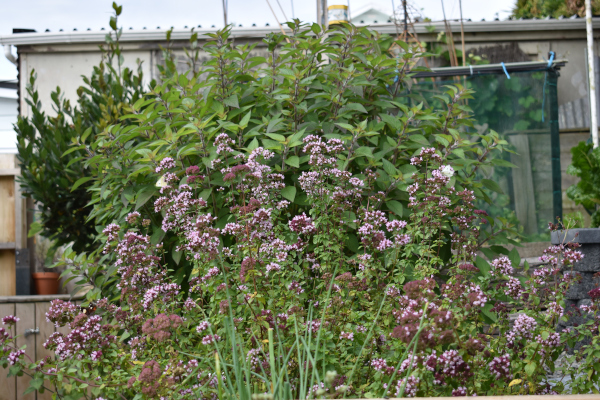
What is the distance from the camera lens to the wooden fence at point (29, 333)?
306cm

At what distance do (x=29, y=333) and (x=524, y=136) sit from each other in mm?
4654

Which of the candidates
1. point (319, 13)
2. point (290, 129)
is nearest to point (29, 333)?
point (290, 129)

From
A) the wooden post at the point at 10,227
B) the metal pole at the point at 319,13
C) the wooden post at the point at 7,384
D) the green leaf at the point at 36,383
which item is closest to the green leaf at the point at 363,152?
the metal pole at the point at 319,13

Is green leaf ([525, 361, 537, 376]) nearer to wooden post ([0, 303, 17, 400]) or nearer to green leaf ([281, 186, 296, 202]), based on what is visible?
green leaf ([281, 186, 296, 202])

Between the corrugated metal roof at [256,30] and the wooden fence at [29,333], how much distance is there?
13.3 ft

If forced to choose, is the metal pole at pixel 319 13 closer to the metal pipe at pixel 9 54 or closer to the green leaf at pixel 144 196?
the green leaf at pixel 144 196

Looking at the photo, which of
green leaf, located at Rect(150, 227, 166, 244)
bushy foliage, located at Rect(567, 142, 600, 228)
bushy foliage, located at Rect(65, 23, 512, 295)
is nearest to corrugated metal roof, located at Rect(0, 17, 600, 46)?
bushy foliage, located at Rect(567, 142, 600, 228)

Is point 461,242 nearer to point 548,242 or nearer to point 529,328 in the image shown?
point 529,328

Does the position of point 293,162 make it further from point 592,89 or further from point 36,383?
point 592,89

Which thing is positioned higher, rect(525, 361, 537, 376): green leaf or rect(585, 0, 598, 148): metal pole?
rect(585, 0, 598, 148): metal pole

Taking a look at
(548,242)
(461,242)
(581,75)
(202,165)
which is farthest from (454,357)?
(581,75)

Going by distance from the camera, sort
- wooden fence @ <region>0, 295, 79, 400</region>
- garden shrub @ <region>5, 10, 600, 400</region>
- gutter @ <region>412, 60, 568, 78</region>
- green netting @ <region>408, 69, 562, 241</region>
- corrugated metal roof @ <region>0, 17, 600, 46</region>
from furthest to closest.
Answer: corrugated metal roof @ <region>0, 17, 600, 46</region> < gutter @ <region>412, 60, 568, 78</region> < green netting @ <region>408, 69, 562, 241</region> < wooden fence @ <region>0, 295, 79, 400</region> < garden shrub @ <region>5, 10, 600, 400</region>

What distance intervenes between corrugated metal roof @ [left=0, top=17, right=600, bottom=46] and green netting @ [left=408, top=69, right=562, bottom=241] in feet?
3.65

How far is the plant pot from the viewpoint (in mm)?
5551
